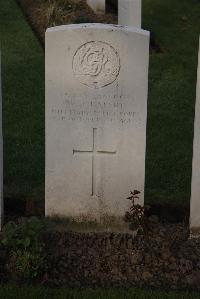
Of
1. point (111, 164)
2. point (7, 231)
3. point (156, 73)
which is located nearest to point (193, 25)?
point (156, 73)

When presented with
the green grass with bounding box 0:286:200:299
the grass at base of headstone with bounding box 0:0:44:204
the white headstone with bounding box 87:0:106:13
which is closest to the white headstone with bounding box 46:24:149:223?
the grass at base of headstone with bounding box 0:0:44:204

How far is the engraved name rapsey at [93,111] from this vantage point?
596 centimetres

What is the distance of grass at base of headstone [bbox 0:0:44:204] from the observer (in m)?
7.19

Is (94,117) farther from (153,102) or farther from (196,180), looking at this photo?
(153,102)

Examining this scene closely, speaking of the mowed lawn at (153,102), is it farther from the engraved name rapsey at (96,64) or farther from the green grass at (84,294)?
the green grass at (84,294)

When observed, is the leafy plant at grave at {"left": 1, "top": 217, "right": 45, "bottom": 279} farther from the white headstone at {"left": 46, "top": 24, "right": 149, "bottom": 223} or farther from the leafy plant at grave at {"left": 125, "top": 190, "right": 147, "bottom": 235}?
the leafy plant at grave at {"left": 125, "top": 190, "right": 147, "bottom": 235}

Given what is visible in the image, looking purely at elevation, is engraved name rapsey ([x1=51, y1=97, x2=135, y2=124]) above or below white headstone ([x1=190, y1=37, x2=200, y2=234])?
above

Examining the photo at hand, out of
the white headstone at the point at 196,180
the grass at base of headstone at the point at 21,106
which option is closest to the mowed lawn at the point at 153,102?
the grass at base of headstone at the point at 21,106

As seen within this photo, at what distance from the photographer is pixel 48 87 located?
5.92 m

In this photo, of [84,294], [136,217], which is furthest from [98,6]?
[84,294]

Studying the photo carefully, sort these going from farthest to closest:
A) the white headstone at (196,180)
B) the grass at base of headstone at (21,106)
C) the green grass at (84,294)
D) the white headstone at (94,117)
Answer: the grass at base of headstone at (21,106) < the white headstone at (196,180) < the white headstone at (94,117) < the green grass at (84,294)

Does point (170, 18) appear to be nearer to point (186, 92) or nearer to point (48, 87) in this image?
point (186, 92)

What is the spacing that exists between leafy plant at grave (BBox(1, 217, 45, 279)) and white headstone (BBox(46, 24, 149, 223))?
1.99 ft

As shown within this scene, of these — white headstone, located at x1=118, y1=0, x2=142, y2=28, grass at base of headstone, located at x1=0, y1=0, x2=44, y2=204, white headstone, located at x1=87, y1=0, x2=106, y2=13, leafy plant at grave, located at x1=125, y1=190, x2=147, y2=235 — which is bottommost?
leafy plant at grave, located at x1=125, y1=190, x2=147, y2=235
